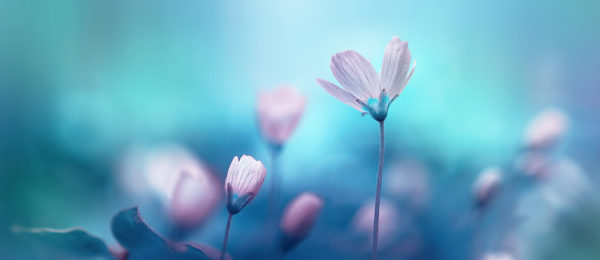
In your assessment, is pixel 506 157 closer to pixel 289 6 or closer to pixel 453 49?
pixel 453 49

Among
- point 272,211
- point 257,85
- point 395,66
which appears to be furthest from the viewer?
point 257,85

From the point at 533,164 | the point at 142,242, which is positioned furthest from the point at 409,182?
the point at 142,242

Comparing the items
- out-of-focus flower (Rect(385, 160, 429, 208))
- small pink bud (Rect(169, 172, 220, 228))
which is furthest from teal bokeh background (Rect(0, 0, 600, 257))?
small pink bud (Rect(169, 172, 220, 228))

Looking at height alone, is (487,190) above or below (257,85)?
below

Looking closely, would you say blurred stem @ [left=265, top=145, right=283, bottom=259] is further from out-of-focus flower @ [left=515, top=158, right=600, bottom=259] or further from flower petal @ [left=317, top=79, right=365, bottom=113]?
out-of-focus flower @ [left=515, top=158, right=600, bottom=259]

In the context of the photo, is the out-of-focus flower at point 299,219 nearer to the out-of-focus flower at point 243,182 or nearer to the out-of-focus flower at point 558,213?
the out-of-focus flower at point 243,182

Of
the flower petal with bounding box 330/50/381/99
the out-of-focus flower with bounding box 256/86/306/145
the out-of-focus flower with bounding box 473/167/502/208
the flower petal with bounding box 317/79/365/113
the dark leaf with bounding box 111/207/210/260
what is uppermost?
the out-of-focus flower with bounding box 256/86/306/145

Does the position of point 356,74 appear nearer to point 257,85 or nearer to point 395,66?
point 395,66

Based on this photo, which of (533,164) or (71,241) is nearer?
(71,241)
